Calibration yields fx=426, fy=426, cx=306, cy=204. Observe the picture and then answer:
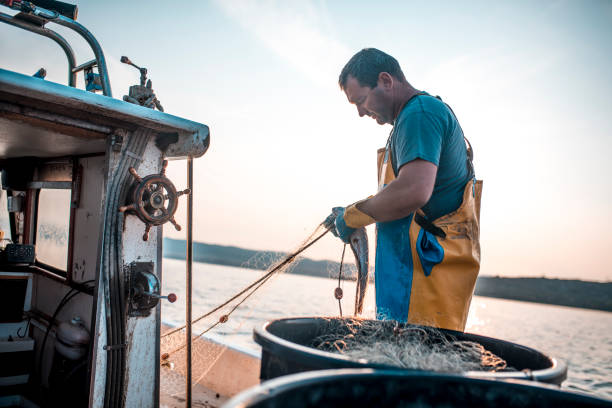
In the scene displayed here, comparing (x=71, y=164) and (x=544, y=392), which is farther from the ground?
(x=71, y=164)

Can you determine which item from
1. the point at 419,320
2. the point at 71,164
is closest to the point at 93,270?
the point at 71,164

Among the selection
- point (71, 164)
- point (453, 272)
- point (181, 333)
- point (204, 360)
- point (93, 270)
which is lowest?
point (204, 360)

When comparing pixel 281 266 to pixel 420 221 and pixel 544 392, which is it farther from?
pixel 544 392

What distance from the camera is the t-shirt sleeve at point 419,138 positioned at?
1.42m

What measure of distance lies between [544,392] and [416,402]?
0.80 feet

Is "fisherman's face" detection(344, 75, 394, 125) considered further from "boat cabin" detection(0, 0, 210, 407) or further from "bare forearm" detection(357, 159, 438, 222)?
"boat cabin" detection(0, 0, 210, 407)

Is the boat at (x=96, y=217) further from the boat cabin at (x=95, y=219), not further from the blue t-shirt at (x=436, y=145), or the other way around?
the blue t-shirt at (x=436, y=145)

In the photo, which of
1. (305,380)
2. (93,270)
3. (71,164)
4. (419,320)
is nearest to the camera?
(305,380)

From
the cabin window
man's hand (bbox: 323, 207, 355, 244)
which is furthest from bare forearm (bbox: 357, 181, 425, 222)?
the cabin window

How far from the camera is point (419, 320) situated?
1535mm

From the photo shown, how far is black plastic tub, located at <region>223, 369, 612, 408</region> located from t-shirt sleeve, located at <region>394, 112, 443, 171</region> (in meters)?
0.78

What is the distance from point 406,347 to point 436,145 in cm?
69

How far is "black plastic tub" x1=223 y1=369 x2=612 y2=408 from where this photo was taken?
2.48 ft

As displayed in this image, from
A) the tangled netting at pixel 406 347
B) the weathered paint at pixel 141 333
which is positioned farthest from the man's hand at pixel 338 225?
the weathered paint at pixel 141 333
